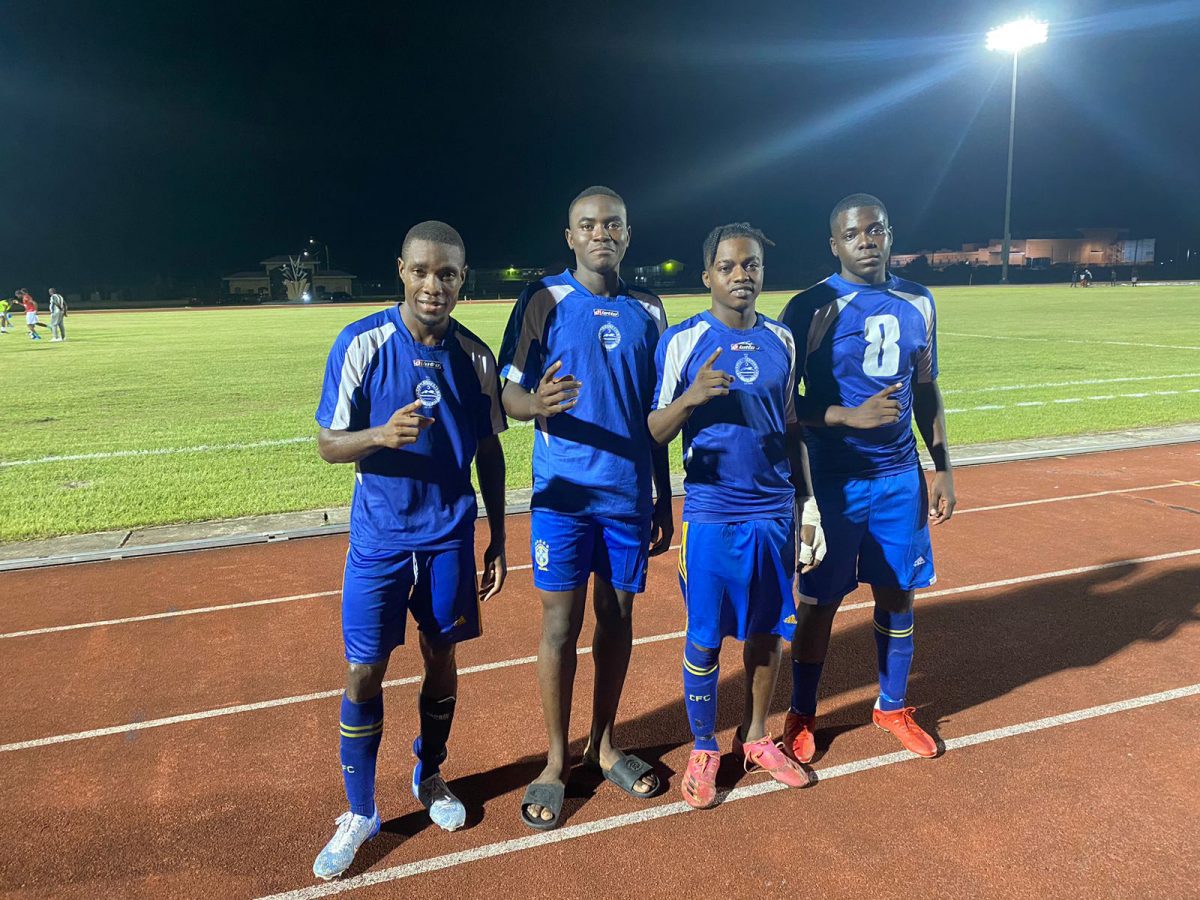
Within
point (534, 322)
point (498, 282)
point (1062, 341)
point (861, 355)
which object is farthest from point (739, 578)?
point (498, 282)

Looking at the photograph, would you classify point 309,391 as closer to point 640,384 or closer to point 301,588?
point 301,588

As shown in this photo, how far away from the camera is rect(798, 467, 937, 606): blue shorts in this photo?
3.22 meters

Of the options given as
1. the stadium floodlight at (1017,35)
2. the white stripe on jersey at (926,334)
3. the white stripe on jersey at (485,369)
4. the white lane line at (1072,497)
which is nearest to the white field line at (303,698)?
the white lane line at (1072,497)

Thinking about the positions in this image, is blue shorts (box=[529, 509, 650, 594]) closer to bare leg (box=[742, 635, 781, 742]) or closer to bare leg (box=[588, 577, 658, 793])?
bare leg (box=[588, 577, 658, 793])

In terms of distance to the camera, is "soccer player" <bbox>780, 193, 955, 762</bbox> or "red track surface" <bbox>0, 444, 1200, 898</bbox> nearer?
"red track surface" <bbox>0, 444, 1200, 898</bbox>

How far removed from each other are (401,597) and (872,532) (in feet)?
Result: 6.15

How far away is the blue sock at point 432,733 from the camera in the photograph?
115 inches

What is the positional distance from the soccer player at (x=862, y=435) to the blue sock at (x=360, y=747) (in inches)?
66.2

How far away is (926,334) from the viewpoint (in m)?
3.24

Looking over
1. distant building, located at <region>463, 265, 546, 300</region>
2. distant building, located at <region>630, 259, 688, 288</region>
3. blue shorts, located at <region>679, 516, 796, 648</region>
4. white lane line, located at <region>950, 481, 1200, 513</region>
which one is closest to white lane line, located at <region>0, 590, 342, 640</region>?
blue shorts, located at <region>679, 516, 796, 648</region>

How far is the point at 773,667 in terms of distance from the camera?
121 inches

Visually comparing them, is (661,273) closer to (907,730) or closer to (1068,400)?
(1068,400)

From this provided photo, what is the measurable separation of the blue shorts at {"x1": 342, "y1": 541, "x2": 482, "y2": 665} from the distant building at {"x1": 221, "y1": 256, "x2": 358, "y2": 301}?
238 ft

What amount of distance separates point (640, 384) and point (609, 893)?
5.49 ft
